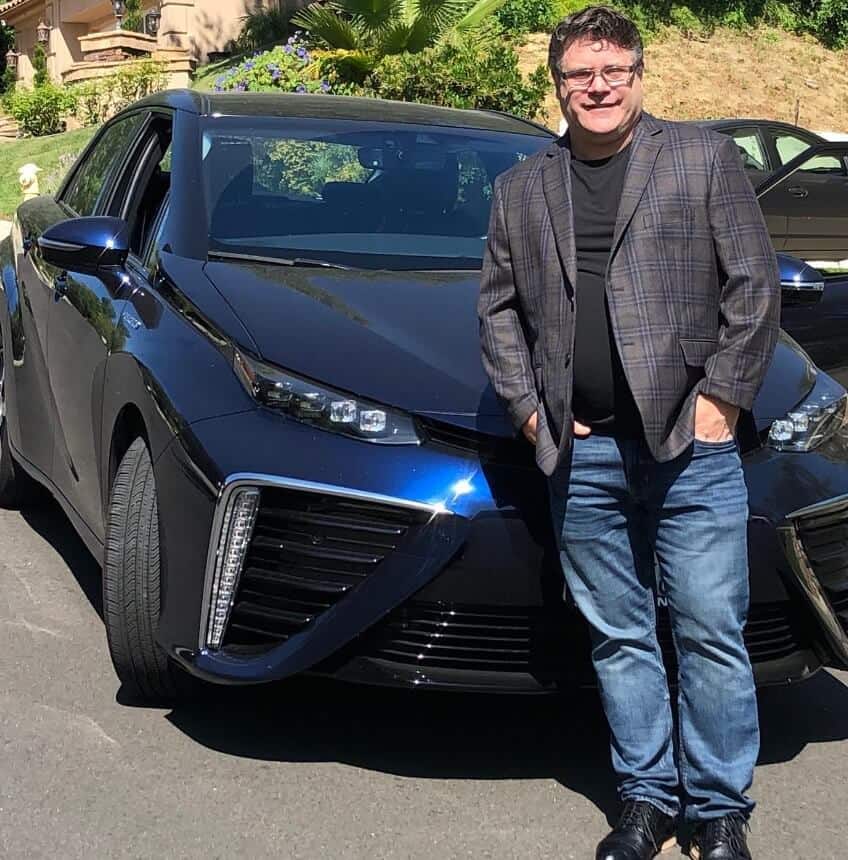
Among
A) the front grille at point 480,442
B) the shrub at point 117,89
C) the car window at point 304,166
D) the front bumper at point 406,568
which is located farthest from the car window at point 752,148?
Result: the shrub at point 117,89

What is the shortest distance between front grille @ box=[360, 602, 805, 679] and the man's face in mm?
1078

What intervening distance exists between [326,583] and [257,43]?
27278mm

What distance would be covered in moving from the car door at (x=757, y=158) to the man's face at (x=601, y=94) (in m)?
10.5

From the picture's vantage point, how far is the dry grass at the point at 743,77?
2352 centimetres

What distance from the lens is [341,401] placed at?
323 centimetres

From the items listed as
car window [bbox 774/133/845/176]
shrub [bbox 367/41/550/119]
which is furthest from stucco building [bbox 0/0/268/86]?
car window [bbox 774/133/845/176]

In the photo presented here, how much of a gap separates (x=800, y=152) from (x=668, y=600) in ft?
40.6

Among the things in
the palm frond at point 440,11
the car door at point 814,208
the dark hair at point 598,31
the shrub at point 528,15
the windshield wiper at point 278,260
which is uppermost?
the dark hair at point 598,31

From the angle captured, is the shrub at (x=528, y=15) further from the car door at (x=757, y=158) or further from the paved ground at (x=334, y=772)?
the paved ground at (x=334, y=772)

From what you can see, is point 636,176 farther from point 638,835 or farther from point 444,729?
point 444,729

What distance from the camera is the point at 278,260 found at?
A: 4.15m

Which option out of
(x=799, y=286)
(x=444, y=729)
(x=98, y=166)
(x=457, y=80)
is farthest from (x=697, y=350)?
(x=457, y=80)

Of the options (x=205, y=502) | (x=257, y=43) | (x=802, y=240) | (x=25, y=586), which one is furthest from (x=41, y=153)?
(x=205, y=502)

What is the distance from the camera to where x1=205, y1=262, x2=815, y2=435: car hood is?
3275mm
